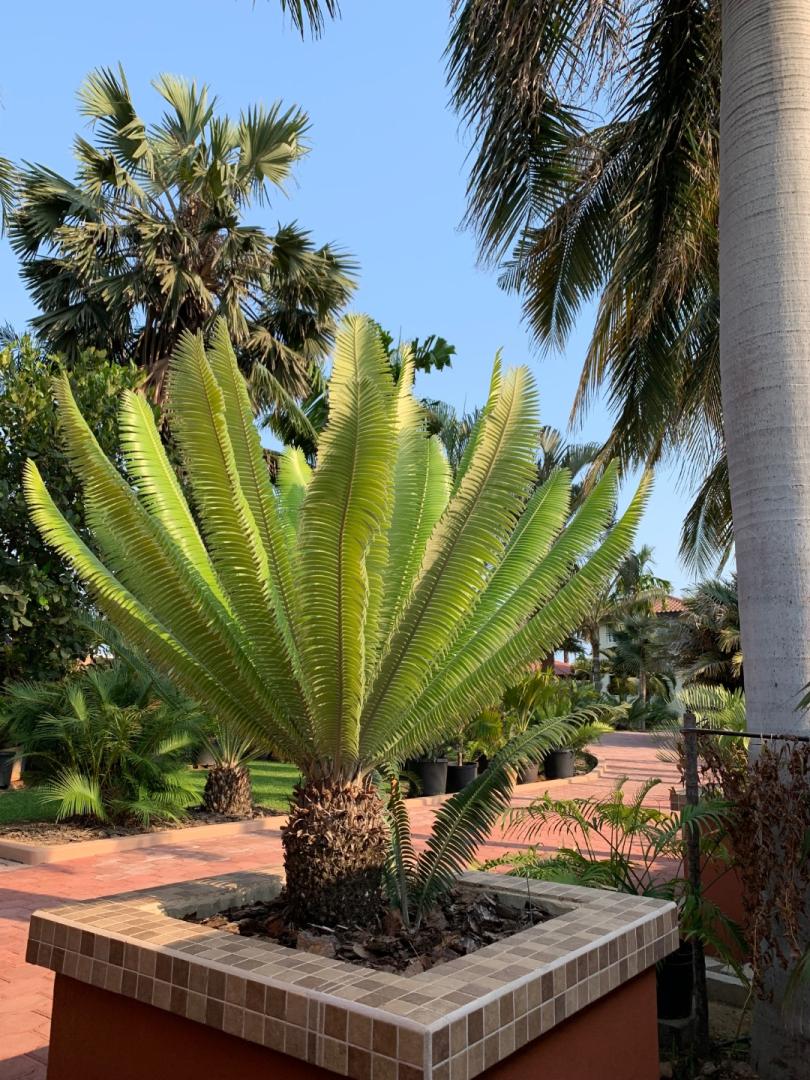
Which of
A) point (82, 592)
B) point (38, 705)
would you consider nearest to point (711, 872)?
point (38, 705)

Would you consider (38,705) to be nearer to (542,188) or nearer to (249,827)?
(249,827)

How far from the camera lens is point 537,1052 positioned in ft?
9.19

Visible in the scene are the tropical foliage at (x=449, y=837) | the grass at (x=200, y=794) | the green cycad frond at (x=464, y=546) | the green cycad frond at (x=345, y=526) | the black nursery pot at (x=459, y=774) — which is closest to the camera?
the green cycad frond at (x=345, y=526)

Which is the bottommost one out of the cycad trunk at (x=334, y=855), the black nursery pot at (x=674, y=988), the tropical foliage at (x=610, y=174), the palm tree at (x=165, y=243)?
the black nursery pot at (x=674, y=988)

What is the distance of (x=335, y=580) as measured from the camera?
10.8 ft

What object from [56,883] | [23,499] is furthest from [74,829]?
[23,499]

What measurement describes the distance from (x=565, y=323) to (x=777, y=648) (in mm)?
5883

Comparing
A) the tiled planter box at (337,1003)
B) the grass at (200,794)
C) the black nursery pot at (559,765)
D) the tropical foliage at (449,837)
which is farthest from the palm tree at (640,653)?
the tiled planter box at (337,1003)

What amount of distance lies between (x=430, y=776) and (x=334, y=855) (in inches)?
386

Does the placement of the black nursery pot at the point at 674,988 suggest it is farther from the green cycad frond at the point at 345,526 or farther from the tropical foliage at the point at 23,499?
the tropical foliage at the point at 23,499

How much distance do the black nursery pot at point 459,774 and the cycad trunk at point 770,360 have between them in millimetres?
10066

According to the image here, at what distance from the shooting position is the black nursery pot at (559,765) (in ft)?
50.8

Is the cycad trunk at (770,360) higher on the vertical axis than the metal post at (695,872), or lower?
higher

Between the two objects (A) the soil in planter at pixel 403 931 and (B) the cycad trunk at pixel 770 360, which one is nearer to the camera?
(A) the soil in planter at pixel 403 931
